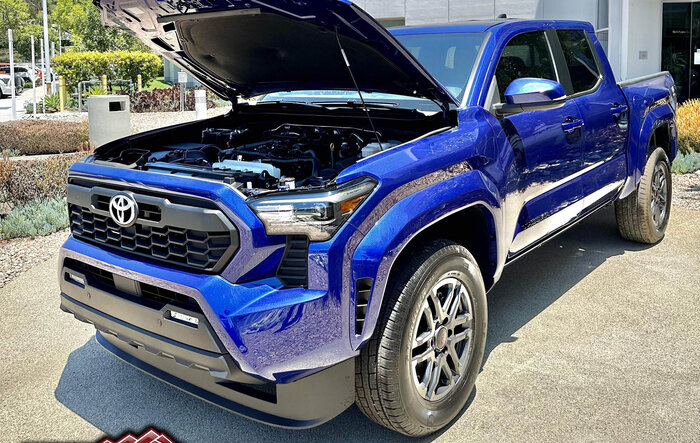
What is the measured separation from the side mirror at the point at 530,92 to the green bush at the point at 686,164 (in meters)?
6.49

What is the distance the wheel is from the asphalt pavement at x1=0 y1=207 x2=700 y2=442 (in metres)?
0.22

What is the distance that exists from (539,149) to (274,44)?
165cm

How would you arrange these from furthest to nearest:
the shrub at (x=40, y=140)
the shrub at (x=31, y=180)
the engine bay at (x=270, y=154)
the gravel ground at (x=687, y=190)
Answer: the shrub at (x=40, y=140) → the shrub at (x=31, y=180) → the gravel ground at (x=687, y=190) → the engine bay at (x=270, y=154)

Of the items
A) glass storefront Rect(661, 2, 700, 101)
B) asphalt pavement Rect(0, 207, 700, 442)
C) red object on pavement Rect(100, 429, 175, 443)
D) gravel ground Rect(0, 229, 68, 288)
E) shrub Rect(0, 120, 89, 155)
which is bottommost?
red object on pavement Rect(100, 429, 175, 443)

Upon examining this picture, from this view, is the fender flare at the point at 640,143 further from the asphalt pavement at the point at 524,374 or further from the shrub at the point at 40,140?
the shrub at the point at 40,140

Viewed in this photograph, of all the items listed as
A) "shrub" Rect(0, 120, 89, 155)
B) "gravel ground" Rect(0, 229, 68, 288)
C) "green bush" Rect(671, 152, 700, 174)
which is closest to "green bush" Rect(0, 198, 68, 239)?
"gravel ground" Rect(0, 229, 68, 288)

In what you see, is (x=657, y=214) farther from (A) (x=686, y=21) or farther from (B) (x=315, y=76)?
(A) (x=686, y=21)

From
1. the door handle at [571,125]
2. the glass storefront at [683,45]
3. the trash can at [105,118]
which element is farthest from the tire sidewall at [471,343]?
the glass storefront at [683,45]

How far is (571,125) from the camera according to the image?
457 cm

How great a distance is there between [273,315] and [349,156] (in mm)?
1522

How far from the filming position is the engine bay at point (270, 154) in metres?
3.51

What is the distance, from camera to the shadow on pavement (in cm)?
349

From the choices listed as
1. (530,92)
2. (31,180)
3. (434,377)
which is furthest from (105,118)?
(434,377)

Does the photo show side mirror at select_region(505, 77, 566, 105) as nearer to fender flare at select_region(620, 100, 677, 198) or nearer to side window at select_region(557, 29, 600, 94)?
side window at select_region(557, 29, 600, 94)
